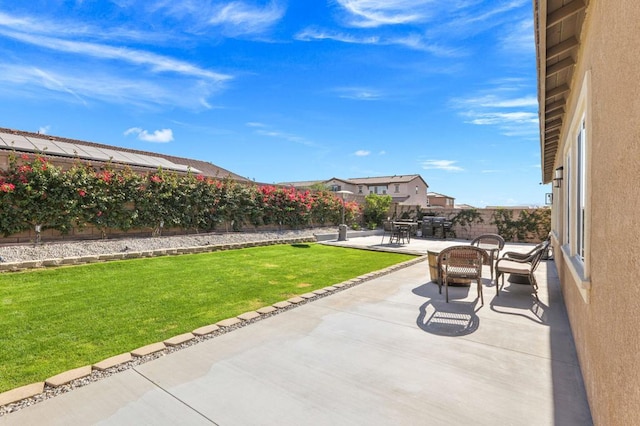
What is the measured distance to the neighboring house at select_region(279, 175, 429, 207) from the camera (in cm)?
4831

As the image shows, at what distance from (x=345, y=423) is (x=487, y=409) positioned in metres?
1.17

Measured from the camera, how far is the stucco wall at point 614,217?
56.9 inches

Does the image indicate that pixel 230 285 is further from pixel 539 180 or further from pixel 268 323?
pixel 539 180

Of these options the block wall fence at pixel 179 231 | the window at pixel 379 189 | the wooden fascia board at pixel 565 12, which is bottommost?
the block wall fence at pixel 179 231

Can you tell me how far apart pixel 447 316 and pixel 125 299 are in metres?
5.16

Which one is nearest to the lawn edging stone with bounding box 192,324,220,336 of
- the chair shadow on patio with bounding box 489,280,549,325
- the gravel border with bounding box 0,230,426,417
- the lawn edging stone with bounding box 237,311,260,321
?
the gravel border with bounding box 0,230,426,417

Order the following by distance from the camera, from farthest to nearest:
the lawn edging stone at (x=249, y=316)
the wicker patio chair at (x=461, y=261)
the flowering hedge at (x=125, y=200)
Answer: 1. the flowering hedge at (x=125, y=200)
2. the wicker patio chair at (x=461, y=261)
3. the lawn edging stone at (x=249, y=316)

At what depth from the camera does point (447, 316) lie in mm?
4898

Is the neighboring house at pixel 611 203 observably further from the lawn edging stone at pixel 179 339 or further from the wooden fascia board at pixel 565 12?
the lawn edging stone at pixel 179 339

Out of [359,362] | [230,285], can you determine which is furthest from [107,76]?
[359,362]

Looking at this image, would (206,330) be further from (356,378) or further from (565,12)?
(565,12)

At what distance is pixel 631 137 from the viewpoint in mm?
1502

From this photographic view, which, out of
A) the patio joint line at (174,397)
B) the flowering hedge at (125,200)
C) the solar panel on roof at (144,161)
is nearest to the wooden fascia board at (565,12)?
the patio joint line at (174,397)

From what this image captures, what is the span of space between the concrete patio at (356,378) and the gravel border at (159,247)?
0.11m
